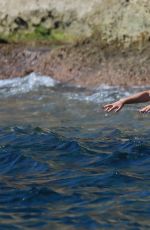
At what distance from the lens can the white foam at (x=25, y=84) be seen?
46.0 feet

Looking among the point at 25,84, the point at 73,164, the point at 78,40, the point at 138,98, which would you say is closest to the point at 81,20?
the point at 78,40

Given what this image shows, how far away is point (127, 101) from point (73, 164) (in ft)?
3.30

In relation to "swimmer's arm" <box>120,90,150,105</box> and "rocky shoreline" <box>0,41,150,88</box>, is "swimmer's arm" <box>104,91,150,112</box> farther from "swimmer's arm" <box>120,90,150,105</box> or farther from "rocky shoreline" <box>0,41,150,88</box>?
"rocky shoreline" <box>0,41,150,88</box>

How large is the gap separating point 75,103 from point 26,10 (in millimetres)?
4659

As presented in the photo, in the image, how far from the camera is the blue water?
6301 mm

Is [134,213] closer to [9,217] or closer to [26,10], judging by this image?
[9,217]

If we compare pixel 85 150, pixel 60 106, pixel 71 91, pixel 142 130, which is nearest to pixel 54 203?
pixel 85 150

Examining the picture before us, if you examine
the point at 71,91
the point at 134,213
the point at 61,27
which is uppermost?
the point at 61,27

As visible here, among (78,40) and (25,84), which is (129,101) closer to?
(25,84)

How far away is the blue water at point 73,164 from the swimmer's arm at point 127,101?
23.0 inches

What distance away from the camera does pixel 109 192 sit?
6.96 metres

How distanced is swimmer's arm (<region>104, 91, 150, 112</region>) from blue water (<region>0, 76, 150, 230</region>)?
0.58m

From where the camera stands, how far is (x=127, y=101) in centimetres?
845

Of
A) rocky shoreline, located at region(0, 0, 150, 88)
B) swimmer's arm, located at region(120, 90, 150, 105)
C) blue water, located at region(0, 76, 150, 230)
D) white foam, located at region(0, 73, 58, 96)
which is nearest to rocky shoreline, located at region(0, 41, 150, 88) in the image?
rocky shoreline, located at region(0, 0, 150, 88)
